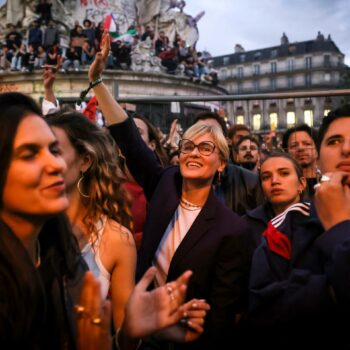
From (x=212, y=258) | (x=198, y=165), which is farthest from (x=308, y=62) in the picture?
(x=212, y=258)

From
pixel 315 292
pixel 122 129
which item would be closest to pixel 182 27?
pixel 122 129

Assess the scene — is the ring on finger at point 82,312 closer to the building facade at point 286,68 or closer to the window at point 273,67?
the building facade at point 286,68

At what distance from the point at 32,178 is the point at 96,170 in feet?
3.72

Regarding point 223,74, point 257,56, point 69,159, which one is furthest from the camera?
point 223,74

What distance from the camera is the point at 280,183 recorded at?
3.85 metres

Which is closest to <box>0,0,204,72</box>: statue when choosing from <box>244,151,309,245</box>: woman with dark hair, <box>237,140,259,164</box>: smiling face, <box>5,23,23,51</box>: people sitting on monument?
<box>5,23,23,51</box>: people sitting on monument

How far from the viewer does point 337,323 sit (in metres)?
1.99

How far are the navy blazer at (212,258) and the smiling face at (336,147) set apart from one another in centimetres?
81

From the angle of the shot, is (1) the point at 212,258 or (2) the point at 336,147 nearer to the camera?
(2) the point at 336,147

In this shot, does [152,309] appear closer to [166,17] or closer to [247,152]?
[247,152]

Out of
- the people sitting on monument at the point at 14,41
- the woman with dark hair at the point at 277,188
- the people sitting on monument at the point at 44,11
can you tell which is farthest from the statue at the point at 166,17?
the woman with dark hair at the point at 277,188

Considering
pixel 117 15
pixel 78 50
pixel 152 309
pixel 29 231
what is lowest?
pixel 152 309

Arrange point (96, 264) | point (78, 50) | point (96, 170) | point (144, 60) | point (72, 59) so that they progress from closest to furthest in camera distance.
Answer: point (96, 264) < point (96, 170) < point (78, 50) < point (72, 59) < point (144, 60)

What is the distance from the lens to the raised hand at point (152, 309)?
189cm
